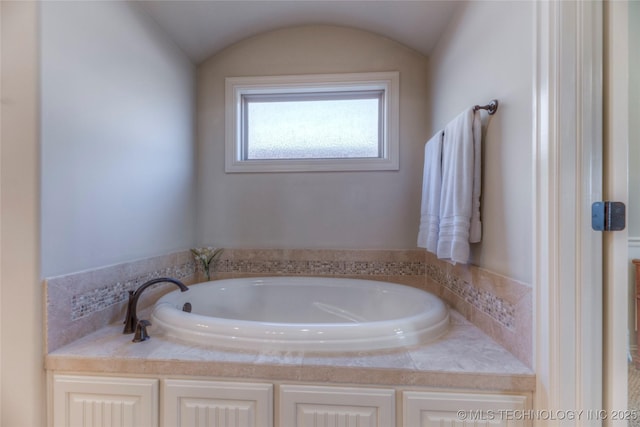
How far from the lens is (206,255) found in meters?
2.01

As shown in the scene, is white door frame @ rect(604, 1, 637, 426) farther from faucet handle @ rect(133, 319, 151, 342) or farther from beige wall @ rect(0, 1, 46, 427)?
beige wall @ rect(0, 1, 46, 427)

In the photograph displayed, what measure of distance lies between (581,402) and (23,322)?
1.81 metres

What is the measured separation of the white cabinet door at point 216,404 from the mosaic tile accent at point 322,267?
1129 mm

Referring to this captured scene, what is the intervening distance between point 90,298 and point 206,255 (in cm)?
85

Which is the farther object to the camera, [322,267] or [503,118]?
[322,267]

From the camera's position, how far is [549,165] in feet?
2.82

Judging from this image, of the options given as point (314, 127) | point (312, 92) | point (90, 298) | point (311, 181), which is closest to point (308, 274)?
point (311, 181)

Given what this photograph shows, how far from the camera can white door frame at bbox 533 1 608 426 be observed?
2.71 feet

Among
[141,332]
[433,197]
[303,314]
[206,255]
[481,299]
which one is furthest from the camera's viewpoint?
[206,255]

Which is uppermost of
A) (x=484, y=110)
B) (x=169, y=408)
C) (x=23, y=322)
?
(x=484, y=110)

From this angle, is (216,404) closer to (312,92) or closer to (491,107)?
(491,107)

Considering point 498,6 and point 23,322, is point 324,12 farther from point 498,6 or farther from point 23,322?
point 23,322

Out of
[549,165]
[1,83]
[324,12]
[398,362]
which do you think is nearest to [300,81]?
[324,12]

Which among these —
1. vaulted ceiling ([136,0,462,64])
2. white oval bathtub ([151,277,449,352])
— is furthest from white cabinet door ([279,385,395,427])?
vaulted ceiling ([136,0,462,64])
